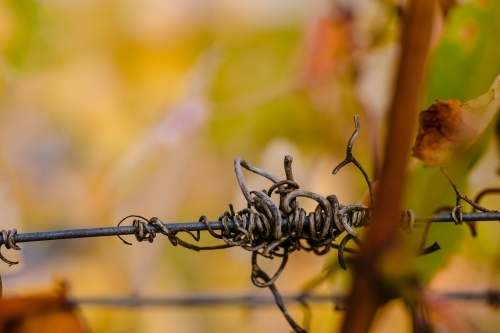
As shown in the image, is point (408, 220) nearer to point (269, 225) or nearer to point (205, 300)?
point (269, 225)

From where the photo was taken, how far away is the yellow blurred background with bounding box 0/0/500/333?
379mm

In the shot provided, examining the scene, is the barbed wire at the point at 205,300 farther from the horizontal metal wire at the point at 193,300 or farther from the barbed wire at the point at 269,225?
the barbed wire at the point at 269,225

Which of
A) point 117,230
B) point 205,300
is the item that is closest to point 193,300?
point 205,300

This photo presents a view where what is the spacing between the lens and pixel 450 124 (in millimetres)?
212

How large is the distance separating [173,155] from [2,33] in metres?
0.16

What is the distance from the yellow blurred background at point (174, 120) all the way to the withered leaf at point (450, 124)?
142 mm

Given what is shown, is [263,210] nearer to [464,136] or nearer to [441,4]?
[464,136]

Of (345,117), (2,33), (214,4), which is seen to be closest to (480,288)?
(345,117)

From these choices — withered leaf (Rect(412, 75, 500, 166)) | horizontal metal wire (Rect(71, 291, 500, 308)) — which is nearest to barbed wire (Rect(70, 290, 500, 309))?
horizontal metal wire (Rect(71, 291, 500, 308))

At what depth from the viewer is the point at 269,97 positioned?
15.8 inches

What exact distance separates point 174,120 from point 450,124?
0.24m

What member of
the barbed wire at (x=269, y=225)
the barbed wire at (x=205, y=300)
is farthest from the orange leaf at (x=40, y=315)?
the barbed wire at (x=269, y=225)

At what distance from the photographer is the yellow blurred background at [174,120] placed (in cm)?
38

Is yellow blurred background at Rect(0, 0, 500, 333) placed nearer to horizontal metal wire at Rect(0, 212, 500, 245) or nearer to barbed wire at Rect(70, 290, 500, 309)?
barbed wire at Rect(70, 290, 500, 309)
